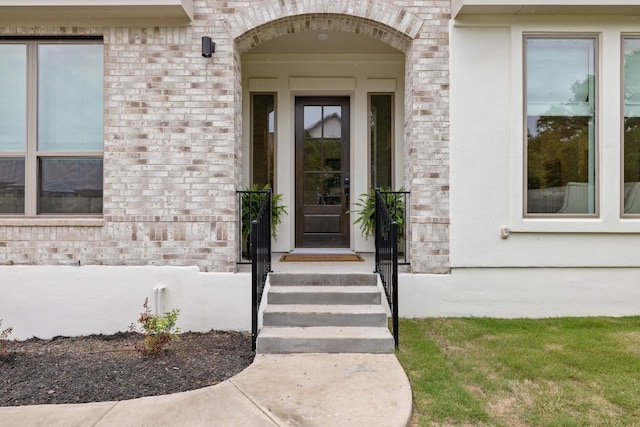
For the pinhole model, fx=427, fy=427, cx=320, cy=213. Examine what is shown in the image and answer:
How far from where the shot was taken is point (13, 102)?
4625 mm

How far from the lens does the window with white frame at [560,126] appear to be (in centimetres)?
463

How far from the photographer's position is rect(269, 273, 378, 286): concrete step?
4.37m

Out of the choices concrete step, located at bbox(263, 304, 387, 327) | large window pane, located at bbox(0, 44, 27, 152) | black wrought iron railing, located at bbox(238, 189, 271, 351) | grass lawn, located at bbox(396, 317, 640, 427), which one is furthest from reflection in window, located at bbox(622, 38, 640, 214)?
large window pane, located at bbox(0, 44, 27, 152)

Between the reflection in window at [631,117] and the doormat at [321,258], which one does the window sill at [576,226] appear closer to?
the reflection in window at [631,117]

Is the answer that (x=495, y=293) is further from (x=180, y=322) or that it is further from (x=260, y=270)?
(x=180, y=322)

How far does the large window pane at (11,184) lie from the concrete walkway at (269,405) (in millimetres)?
2616

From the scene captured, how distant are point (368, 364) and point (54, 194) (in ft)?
12.3

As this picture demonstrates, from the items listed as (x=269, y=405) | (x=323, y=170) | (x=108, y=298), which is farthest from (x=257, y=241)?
(x=323, y=170)

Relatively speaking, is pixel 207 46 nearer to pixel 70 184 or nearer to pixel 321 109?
pixel 70 184

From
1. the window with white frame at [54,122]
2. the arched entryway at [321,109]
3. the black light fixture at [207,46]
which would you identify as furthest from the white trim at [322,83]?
the window with white frame at [54,122]

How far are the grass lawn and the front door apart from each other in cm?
217

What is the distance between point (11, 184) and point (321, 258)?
3.55 metres

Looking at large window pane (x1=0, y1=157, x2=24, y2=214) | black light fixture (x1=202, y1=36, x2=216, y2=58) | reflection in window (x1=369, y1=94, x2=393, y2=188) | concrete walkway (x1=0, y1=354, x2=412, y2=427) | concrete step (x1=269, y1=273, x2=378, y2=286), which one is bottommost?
concrete walkway (x1=0, y1=354, x2=412, y2=427)

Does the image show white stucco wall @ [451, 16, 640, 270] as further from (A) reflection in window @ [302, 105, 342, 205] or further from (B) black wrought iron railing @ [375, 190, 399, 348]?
(A) reflection in window @ [302, 105, 342, 205]
